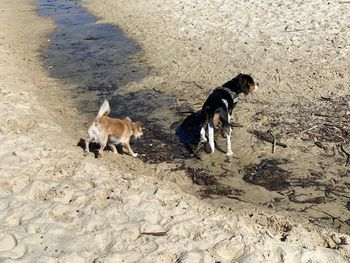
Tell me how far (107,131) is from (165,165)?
1.18 metres

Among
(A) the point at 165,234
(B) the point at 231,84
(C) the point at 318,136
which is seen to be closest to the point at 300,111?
(C) the point at 318,136

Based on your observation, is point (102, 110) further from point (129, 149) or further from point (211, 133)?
point (211, 133)

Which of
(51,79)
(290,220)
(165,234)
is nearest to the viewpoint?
(165,234)

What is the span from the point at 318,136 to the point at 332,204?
79.3 inches

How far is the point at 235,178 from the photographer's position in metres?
7.97

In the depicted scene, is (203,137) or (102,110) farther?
(203,137)

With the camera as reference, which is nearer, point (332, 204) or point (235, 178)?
point (332, 204)

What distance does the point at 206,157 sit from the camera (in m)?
8.62

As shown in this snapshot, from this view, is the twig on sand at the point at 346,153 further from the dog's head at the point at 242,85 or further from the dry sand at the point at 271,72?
the dog's head at the point at 242,85

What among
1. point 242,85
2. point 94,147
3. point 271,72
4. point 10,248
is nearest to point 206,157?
point 242,85

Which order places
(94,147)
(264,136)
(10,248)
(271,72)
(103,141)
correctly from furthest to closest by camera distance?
1. (271,72)
2. (264,136)
3. (94,147)
4. (103,141)
5. (10,248)

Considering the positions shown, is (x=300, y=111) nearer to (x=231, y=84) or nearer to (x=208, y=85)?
(x=231, y=84)

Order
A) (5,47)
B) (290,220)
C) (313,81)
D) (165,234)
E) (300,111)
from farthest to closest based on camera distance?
(5,47) → (313,81) → (300,111) → (290,220) → (165,234)

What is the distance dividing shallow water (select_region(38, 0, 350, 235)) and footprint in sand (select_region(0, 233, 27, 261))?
2954 millimetres
